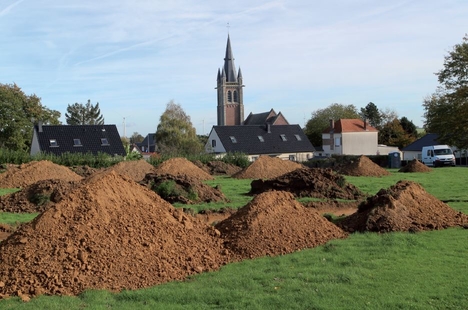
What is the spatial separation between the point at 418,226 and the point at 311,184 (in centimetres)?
901

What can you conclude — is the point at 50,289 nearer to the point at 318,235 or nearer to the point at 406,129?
the point at 318,235

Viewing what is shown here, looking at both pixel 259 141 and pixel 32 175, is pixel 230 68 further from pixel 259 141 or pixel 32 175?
pixel 32 175

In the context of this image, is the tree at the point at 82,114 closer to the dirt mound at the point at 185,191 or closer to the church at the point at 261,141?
the church at the point at 261,141

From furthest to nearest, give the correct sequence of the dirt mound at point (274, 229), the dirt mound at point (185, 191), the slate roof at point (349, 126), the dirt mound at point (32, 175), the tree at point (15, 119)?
the slate roof at point (349, 126) < the tree at point (15, 119) < the dirt mound at point (32, 175) < the dirt mound at point (185, 191) < the dirt mound at point (274, 229)

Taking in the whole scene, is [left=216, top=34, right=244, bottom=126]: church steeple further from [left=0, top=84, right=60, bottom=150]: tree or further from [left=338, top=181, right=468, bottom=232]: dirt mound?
[left=338, top=181, right=468, bottom=232]: dirt mound

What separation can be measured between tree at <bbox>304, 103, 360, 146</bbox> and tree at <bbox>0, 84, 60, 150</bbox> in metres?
49.7

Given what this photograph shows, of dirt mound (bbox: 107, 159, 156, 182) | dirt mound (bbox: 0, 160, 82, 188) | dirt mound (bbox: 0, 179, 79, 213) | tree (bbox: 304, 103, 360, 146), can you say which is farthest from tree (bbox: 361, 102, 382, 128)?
dirt mound (bbox: 0, 179, 79, 213)

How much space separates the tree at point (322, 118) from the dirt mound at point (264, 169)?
54.9 metres

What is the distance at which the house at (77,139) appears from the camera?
4925cm

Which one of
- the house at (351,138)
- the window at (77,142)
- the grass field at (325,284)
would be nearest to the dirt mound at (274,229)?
the grass field at (325,284)

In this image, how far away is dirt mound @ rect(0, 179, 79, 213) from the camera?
1739cm

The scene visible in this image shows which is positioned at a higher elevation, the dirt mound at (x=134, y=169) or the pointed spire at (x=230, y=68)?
the pointed spire at (x=230, y=68)

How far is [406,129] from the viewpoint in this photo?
3388 inches

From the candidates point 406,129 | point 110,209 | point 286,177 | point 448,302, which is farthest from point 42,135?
point 406,129
